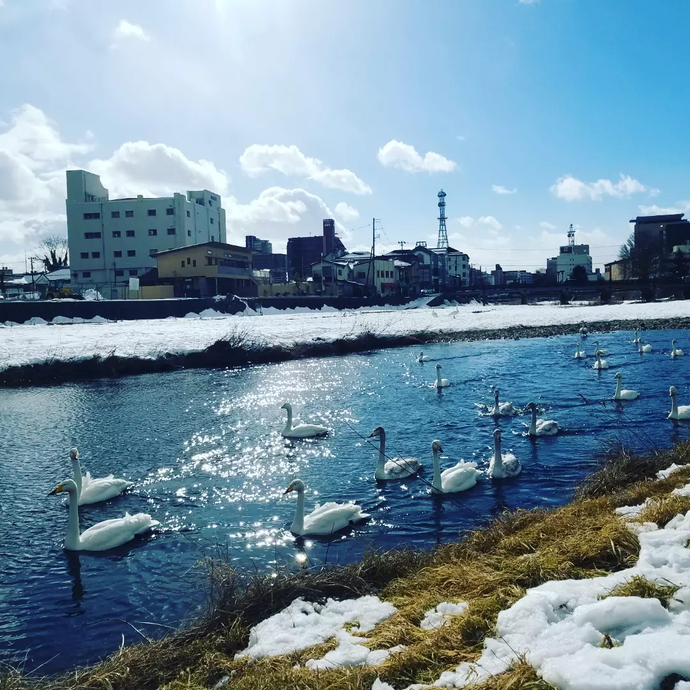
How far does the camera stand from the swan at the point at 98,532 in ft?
27.6

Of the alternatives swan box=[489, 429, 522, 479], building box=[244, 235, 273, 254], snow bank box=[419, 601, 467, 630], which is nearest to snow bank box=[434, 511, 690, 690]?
snow bank box=[419, 601, 467, 630]

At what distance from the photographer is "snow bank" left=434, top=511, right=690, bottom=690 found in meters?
3.46

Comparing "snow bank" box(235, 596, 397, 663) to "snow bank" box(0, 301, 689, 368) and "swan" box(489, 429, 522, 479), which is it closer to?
"swan" box(489, 429, 522, 479)

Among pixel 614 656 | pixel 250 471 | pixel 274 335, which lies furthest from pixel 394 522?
pixel 274 335

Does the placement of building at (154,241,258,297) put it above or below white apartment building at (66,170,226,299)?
below

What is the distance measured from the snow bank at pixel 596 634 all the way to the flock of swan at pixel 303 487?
4245 millimetres

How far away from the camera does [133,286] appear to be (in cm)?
5878

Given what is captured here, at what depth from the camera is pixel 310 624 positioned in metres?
5.34

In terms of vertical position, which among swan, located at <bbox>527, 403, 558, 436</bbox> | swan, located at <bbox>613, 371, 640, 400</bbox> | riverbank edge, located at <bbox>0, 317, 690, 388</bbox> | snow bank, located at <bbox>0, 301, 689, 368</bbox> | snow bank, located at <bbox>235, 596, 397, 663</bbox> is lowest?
snow bank, located at <bbox>235, 596, 397, 663</bbox>

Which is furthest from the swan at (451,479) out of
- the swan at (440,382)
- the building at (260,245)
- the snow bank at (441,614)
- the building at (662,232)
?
the building at (260,245)

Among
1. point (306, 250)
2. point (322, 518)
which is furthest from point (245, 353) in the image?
→ point (306, 250)

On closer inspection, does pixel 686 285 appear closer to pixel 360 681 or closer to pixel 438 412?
pixel 438 412

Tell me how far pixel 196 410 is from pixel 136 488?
7.02 meters

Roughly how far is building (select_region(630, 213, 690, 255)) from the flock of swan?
91.1 metres
